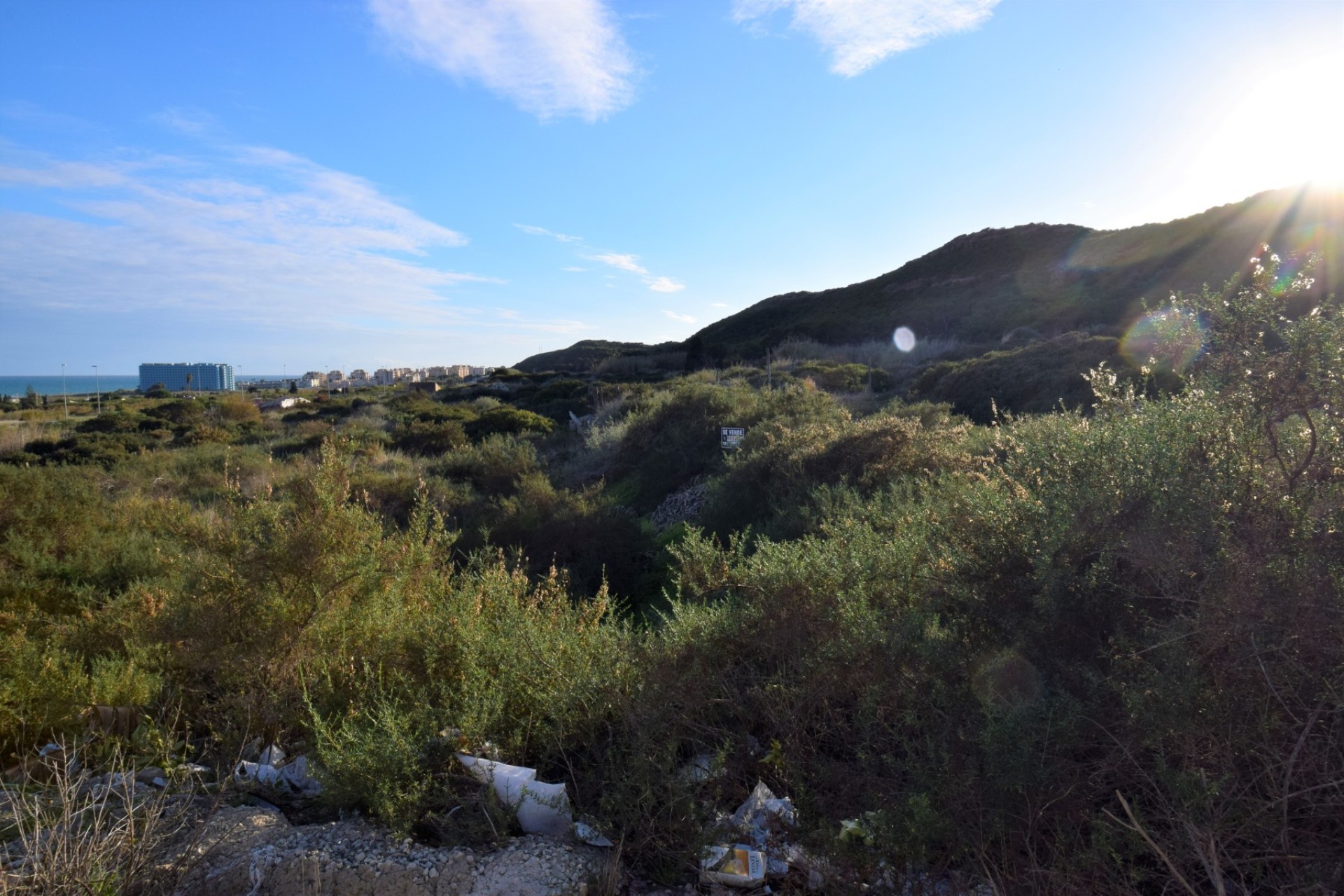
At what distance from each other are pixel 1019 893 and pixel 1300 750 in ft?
2.83

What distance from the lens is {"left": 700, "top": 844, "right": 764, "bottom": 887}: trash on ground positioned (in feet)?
8.91

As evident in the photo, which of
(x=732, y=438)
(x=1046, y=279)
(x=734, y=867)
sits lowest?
(x=734, y=867)

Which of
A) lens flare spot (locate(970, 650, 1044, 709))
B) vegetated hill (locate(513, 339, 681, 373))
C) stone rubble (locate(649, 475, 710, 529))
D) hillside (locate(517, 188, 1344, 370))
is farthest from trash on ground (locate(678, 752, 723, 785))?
vegetated hill (locate(513, 339, 681, 373))

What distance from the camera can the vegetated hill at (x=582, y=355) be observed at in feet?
188

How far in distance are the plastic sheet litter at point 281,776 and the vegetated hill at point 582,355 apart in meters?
49.4

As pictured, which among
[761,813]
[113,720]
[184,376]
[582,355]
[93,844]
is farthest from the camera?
[184,376]

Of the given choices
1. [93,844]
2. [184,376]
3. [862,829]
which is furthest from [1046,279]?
[184,376]

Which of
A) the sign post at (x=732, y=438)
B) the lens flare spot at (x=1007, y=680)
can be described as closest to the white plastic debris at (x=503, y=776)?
the lens flare spot at (x=1007, y=680)

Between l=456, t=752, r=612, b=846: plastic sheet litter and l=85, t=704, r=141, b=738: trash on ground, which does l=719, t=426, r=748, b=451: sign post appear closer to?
l=85, t=704, r=141, b=738: trash on ground

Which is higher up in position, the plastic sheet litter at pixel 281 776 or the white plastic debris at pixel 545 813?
the white plastic debris at pixel 545 813

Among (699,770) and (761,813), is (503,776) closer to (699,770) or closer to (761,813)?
(699,770)

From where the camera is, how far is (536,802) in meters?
3.05

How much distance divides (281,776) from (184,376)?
95.0 meters

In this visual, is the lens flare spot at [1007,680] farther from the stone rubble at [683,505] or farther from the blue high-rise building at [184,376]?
the blue high-rise building at [184,376]
